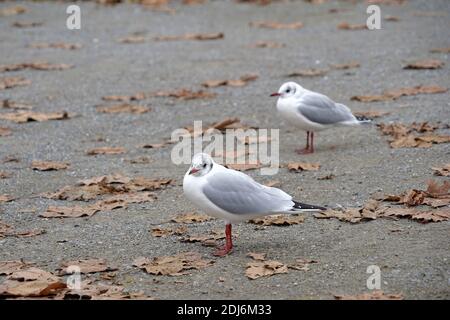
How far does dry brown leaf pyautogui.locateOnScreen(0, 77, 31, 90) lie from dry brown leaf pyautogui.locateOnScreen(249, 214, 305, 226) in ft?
19.2

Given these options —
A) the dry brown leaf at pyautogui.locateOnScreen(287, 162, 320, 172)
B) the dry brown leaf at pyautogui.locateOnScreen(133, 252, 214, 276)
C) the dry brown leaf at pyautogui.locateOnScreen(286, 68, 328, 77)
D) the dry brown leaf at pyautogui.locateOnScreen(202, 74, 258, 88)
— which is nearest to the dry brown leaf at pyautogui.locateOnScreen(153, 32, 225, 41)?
the dry brown leaf at pyautogui.locateOnScreen(286, 68, 328, 77)

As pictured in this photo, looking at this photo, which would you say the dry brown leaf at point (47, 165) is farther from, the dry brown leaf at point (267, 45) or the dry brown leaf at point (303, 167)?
the dry brown leaf at point (267, 45)

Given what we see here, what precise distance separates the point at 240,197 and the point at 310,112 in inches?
101

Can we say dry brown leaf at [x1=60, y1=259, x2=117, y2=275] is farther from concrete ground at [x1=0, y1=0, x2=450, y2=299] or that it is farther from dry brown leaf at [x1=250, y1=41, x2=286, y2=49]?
dry brown leaf at [x1=250, y1=41, x2=286, y2=49]

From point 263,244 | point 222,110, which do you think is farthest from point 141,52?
point 263,244

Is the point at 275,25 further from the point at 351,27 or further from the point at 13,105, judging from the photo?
the point at 13,105

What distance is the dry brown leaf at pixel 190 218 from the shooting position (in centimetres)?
583

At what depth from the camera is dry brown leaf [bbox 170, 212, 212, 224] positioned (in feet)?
19.1

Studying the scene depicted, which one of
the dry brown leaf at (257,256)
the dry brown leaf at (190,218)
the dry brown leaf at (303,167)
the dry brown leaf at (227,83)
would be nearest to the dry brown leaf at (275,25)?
the dry brown leaf at (227,83)

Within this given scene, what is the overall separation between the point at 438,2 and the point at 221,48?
473 cm

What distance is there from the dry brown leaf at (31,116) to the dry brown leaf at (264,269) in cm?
484

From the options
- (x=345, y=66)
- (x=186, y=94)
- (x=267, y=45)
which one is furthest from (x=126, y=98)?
Result: (x=267, y=45)

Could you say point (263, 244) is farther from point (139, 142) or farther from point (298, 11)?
point (298, 11)

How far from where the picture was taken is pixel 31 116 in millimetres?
9102
